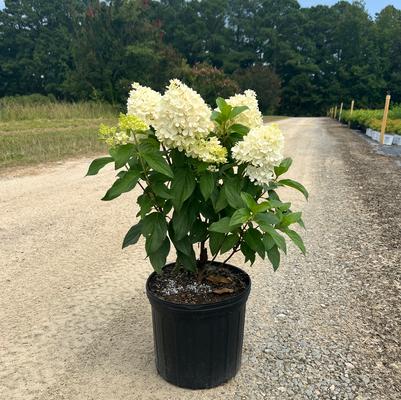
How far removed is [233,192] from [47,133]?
12.6m

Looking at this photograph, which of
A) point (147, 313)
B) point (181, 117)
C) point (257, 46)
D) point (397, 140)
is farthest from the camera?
point (257, 46)

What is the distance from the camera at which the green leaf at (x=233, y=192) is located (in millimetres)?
Answer: 1992

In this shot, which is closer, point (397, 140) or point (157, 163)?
point (157, 163)

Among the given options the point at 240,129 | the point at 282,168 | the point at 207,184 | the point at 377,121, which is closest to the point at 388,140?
the point at 377,121

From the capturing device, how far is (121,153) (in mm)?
1883

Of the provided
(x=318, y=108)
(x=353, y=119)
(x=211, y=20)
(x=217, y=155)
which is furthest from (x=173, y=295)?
(x=211, y=20)

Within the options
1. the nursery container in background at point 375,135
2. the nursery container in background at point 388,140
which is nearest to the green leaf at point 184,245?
the nursery container in background at point 388,140

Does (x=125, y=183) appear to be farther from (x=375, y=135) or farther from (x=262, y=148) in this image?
(x=375, y=135)

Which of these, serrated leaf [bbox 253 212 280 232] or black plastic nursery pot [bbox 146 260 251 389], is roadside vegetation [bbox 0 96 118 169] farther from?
serrated leaf [bbox 253 212 280 232]

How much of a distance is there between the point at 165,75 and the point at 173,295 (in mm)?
27983

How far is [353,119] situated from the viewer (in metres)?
23.2

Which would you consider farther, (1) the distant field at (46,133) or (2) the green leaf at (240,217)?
(1) the distant field at (46,133)

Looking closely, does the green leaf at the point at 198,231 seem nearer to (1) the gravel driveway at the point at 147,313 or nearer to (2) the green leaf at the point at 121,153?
(2) the green leaf at the point at 121,153

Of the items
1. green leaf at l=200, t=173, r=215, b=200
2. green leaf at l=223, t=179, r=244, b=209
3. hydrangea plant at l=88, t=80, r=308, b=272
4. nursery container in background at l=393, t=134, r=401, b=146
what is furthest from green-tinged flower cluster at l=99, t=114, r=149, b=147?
nursery container in background at l=393, t=134, r=401, b=146
